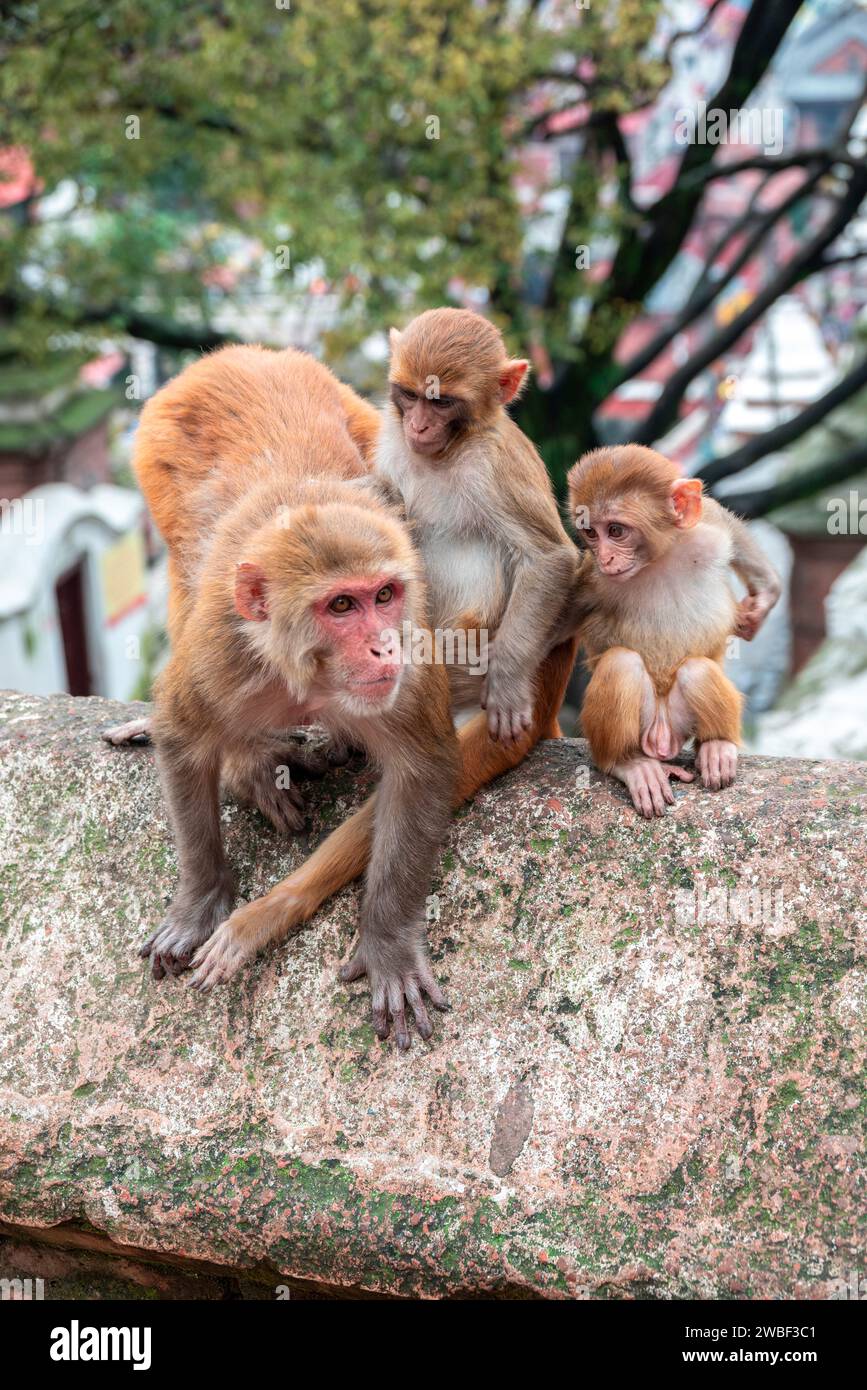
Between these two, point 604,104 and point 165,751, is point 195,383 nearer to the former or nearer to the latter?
point 165,751

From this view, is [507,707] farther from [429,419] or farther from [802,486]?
[802,486]

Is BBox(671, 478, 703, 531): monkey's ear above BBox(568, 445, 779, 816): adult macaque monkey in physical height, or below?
above

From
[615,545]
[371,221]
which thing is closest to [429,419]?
[615,545]

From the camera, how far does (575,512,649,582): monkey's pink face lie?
10.7 ft

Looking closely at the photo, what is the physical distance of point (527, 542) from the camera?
3344 millimetres

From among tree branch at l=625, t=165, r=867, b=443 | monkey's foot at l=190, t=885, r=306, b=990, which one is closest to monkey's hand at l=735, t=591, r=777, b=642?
monkey's foot at l=190, t=885, r=306, b=990

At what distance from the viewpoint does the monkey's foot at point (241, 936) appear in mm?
3178

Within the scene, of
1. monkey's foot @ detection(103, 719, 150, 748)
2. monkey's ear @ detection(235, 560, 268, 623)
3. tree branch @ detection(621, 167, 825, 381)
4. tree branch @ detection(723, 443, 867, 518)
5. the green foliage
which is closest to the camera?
monkey's ear @ detection(235, 560, 268, 623)

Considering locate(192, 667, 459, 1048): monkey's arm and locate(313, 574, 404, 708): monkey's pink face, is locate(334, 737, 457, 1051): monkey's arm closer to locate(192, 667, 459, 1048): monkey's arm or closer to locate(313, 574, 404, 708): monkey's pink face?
locate(192, 667, 459, 1048): monkey's arm

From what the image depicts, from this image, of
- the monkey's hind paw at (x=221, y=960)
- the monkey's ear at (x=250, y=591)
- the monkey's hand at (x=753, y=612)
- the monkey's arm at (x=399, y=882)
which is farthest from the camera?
the monkey's hand at (x=753, y=612)

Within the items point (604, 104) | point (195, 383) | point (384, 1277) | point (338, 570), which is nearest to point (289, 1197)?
point (384, 1277)

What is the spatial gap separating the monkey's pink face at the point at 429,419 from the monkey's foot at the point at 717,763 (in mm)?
969

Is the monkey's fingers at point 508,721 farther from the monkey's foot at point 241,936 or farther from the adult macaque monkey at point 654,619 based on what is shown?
the monkey's foot at point 241,936

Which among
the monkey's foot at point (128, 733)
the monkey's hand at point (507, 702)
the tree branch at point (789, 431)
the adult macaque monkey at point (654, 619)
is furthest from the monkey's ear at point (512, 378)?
the tree branch at point (789, 431)
